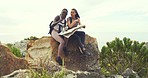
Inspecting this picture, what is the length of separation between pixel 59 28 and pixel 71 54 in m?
1.15

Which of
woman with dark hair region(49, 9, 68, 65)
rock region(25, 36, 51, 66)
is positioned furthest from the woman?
rock region(25, 36, 51, 66)

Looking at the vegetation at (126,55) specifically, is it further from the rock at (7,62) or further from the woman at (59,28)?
the rock at (7,62)

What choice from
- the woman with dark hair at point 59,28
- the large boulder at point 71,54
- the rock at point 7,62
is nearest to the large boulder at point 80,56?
the large boulder at point 71,54

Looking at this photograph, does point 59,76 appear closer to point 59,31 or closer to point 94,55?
point 59,31

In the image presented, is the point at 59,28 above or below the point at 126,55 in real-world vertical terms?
above

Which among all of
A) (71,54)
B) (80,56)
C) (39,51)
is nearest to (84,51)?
(80,56)

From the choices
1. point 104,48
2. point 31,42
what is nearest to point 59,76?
point 31,42

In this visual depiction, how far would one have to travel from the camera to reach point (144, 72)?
19547mm

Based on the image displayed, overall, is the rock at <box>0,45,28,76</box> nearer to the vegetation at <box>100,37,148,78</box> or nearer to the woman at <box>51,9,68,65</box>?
the woman at <box>51,9,68,65</box>

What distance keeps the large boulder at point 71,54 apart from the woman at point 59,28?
308mm

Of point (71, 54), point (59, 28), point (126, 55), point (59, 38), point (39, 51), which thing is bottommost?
point (126, 55)

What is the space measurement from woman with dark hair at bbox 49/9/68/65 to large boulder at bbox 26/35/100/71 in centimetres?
31

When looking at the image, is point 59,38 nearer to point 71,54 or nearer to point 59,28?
point 59,28

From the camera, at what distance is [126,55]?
19062 millimetres
